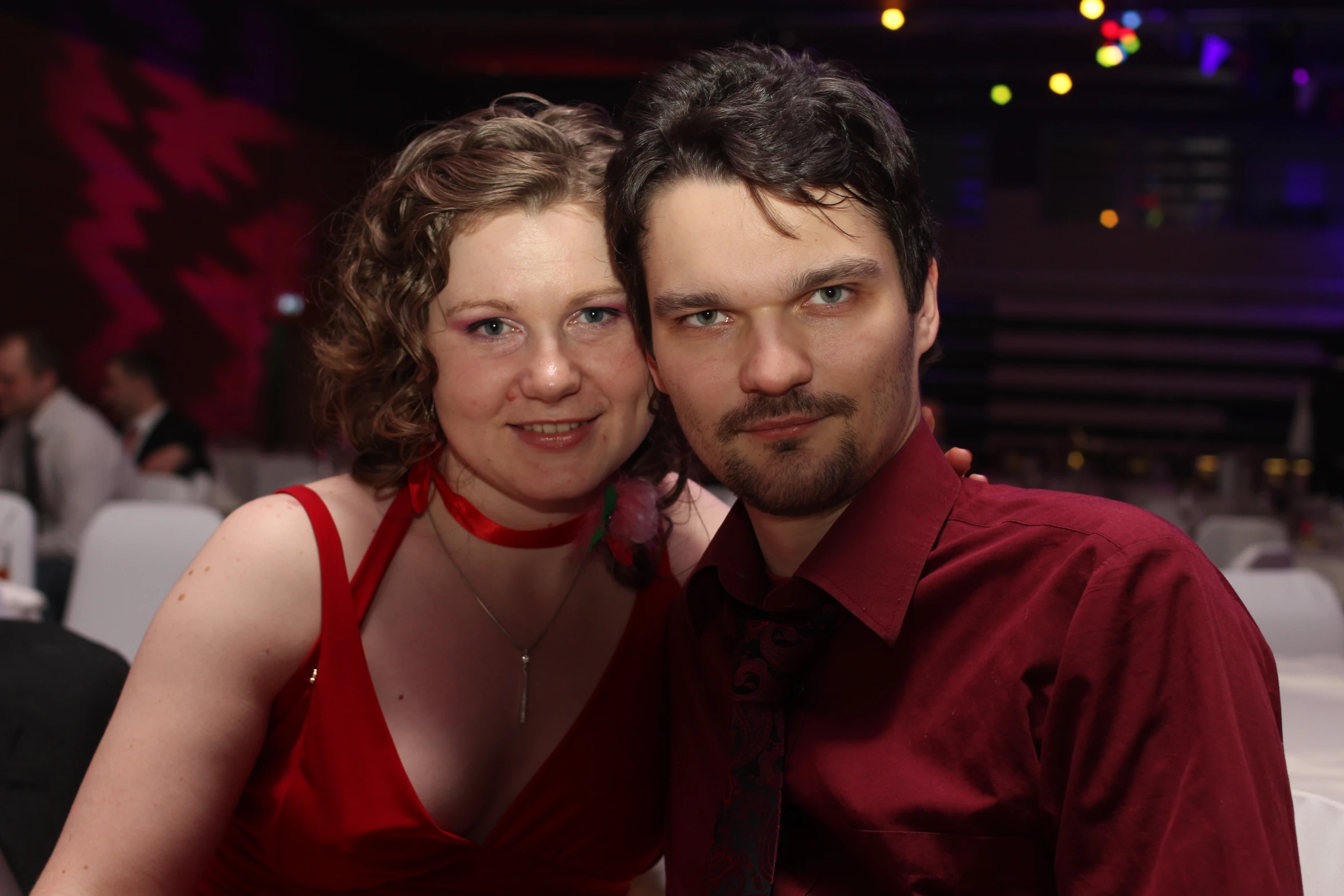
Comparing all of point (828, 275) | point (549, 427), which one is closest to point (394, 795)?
point (549, 427)

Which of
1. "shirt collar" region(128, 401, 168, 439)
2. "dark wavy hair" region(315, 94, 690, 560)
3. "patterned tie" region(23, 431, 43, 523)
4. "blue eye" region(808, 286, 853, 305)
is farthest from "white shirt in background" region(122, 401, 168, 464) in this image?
"blue eye" region(808, 286, 853, 305)

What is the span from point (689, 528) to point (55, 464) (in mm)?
4036

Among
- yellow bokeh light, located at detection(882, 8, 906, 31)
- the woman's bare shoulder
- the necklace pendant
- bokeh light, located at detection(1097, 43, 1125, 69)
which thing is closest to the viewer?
the necklace pendant

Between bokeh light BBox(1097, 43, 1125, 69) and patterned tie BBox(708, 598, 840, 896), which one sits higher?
bokeh light BBox(1097, 43, 1125, 69)

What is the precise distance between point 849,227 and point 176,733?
89 cm

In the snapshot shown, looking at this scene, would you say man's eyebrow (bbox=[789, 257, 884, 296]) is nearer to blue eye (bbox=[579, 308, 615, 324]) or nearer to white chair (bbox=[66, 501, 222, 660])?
blue eye (bbox=[579, 308, 615, 324])

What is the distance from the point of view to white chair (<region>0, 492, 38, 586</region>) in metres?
3.62

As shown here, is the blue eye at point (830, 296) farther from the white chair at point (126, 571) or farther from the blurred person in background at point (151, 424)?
the blurred person in background at point (151, 424)

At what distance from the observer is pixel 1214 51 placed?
26.6 ft

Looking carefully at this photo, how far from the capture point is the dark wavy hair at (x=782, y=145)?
1084mm

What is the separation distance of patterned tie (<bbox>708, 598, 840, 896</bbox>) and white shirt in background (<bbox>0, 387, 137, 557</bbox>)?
436 cm

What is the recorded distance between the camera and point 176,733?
1.25 m

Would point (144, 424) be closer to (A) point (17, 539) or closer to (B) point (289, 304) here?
(A) point (17, 539)

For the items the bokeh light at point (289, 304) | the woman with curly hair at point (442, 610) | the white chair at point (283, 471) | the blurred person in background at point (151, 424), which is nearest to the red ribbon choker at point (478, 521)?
the woman with curly hair at point (442, 610)
